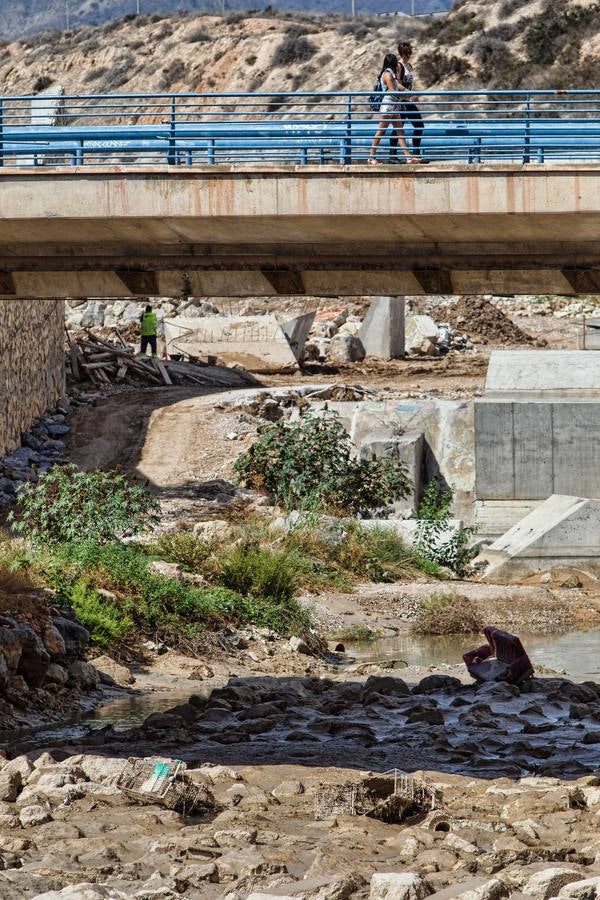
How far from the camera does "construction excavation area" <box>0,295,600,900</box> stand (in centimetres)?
937

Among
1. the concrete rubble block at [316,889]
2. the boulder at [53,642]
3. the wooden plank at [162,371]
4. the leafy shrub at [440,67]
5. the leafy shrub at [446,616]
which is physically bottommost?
the leafy shrub at [446,616]

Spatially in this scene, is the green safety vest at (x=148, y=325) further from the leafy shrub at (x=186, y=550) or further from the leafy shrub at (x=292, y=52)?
the leafy shrub at (x=292, y=52)

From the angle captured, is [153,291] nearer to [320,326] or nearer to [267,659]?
[267,659]

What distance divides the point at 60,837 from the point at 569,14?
60437 millimetres

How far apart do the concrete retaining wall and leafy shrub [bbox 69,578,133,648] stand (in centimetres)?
1137

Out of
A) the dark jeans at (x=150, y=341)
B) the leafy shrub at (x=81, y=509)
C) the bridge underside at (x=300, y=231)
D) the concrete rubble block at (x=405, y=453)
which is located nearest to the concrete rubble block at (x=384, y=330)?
the dark jeans at (x=150, y=341)

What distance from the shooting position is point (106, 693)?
14.8m

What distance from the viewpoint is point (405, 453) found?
26.1 metres

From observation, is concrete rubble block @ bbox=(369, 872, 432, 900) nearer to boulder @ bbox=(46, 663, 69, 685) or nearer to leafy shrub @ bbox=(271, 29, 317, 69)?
boulder @ bbox=(46, 663, 69, 685)

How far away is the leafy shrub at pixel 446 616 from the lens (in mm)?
19562

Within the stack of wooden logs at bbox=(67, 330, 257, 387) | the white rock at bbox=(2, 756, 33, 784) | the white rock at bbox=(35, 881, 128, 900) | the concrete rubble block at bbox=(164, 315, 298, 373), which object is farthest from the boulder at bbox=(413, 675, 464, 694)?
the concrete rubble block at bbox=(164, 315, 298, 373)

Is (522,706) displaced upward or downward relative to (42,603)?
downward

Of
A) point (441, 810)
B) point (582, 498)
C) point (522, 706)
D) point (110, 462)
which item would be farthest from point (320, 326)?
point (441, 810)

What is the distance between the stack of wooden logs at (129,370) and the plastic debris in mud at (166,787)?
2443 cm
